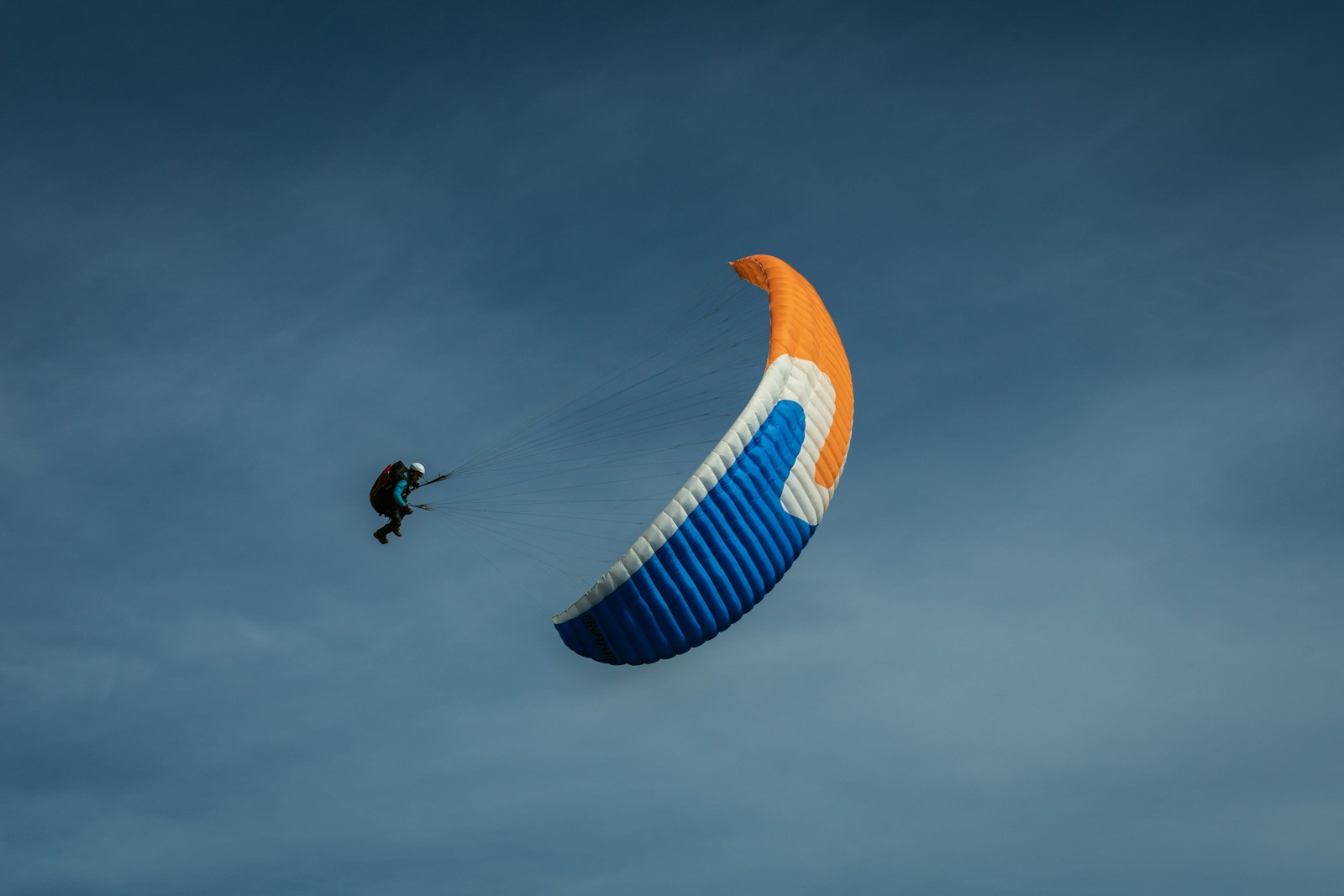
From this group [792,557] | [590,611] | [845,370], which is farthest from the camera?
[845,370]

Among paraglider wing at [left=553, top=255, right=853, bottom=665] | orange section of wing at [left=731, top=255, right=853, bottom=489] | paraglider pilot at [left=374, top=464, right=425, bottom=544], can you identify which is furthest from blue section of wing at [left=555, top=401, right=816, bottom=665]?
paraglider pilot at [left=374, top=464, right=425, bottom=544]

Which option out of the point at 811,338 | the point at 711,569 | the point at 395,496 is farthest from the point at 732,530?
the point at 395,496

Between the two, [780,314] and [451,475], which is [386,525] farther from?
[780,314]

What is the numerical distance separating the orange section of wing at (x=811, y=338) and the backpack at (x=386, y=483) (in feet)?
21.7

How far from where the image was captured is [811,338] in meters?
23.5

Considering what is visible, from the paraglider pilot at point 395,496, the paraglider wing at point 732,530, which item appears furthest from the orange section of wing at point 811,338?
the paraglider pilot at point 395,496

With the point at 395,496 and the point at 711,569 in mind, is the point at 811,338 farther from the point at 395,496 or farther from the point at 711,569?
the point at 395,496

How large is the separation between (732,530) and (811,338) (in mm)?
4234

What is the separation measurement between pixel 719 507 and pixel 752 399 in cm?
185

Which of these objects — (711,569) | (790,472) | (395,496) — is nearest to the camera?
(711,569)

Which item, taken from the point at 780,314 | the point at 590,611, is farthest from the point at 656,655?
the point at 780,314

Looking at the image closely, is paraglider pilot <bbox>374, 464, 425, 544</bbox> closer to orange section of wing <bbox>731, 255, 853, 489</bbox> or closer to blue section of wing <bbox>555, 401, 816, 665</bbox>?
blue section of wing <bbox>555, 401, 816, 665</bbox>

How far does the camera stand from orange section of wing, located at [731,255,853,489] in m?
22.9

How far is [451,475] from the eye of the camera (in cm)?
2400
